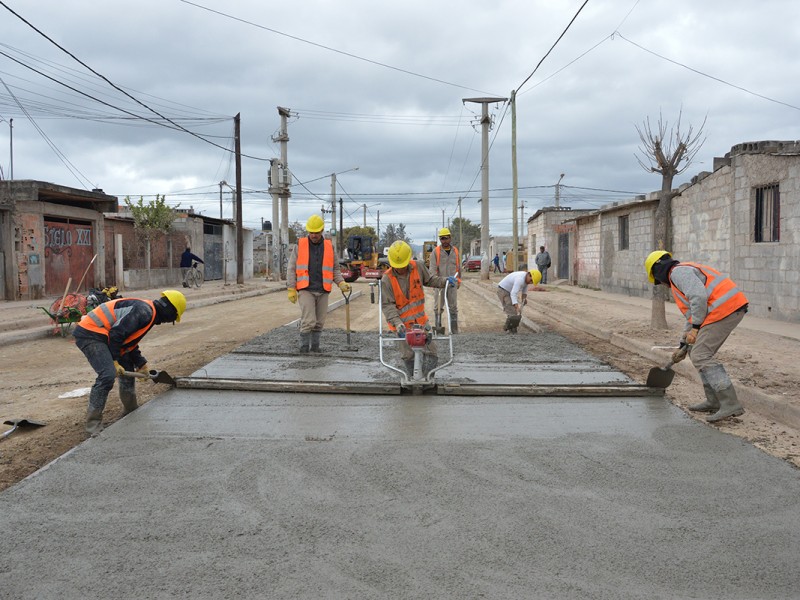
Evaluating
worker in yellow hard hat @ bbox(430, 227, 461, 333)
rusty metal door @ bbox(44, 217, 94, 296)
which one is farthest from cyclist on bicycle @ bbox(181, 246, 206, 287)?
worker in yellow hard hat @ bbox(430, 227, 461, 333)

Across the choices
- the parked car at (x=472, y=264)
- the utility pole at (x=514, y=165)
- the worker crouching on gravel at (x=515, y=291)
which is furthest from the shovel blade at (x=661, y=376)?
the parked car at (x=472, y=264)

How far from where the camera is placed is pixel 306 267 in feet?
29.4

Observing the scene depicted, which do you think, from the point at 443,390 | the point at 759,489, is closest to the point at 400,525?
the point at 759,489

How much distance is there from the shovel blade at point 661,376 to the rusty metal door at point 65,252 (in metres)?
18.4

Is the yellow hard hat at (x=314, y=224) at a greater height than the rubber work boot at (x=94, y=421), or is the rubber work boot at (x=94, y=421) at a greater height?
the yellow hard hat at (x=314, y=224)

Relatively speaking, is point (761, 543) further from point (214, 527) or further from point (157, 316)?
point (157, 316)

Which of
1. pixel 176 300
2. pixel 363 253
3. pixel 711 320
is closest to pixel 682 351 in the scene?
pixel 711 320

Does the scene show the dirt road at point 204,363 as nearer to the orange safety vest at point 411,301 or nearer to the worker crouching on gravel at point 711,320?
the worker crouching on gravel at point 711,320

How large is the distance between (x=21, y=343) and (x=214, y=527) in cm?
921

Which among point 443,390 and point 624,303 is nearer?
point 443,390

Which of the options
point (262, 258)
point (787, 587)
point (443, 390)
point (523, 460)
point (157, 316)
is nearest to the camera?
point (787, 587)

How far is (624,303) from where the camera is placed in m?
18.4

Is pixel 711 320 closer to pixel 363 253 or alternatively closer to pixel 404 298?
pixel 404 298

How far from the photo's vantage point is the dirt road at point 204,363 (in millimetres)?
5238
